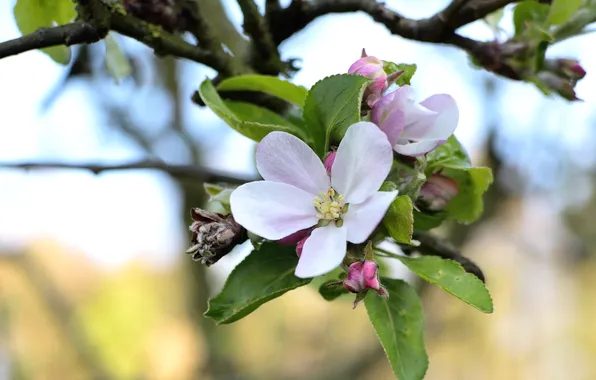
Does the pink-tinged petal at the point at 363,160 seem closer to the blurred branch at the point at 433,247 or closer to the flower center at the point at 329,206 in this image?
the flower center at the point at 329,206

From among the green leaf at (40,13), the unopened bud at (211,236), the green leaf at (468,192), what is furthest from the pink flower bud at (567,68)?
the green leaf at (40,13)

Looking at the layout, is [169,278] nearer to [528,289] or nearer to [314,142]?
[528,289]

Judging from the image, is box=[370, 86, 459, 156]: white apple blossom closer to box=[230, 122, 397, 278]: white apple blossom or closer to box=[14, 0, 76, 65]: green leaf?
box=[230, 122, 397, 278]: white apple blossom

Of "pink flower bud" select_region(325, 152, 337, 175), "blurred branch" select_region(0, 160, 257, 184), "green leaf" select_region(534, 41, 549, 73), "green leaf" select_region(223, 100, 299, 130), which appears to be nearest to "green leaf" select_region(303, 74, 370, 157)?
"pink flower bud" select_region(325, 152, 337, 175)

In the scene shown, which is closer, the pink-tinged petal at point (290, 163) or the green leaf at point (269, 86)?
the pink-tinged petal at point (290, 163)

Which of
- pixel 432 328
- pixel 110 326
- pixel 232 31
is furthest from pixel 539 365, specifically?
pixel 232 31

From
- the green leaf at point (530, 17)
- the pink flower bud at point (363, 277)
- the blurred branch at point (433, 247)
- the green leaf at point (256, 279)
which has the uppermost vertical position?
the green leaf at point (530, 17)
